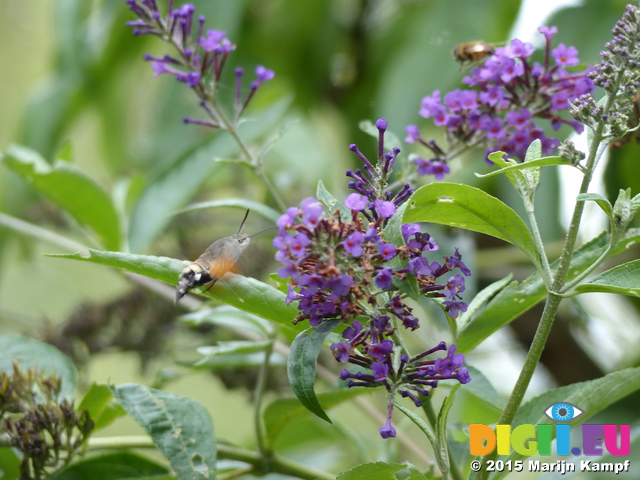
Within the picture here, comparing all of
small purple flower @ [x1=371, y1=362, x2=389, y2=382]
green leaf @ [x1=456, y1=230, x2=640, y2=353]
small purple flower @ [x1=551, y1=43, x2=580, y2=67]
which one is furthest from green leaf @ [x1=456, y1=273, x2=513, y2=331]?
small purple flower @ [x1=551, y1=43, x2=580, y2=67]

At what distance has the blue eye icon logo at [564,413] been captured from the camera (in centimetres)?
63

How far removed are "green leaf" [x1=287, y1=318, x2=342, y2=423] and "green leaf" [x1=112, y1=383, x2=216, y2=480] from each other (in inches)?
6.6

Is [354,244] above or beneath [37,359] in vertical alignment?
above

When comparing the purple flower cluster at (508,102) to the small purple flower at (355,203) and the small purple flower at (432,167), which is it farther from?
the small purple flower at (355,203)

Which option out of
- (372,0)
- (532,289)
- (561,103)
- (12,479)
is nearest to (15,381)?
(12,479)

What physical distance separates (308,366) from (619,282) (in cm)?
26

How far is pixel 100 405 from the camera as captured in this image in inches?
30.6

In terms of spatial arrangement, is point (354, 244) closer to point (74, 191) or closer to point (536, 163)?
point (536, 163)

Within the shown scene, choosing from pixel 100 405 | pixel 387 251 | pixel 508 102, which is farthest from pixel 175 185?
pixel 387 251

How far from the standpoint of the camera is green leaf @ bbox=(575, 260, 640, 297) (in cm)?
57

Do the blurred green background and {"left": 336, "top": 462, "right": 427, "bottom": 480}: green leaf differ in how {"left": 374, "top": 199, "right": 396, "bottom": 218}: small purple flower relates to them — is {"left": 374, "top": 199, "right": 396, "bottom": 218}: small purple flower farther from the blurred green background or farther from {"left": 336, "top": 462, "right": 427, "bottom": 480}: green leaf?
the blurred green background

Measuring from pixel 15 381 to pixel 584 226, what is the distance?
1.09m

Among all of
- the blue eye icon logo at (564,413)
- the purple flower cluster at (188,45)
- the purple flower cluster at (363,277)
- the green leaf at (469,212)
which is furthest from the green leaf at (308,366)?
the purple flower cluster at (188,45)

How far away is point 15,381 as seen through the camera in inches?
29.4
